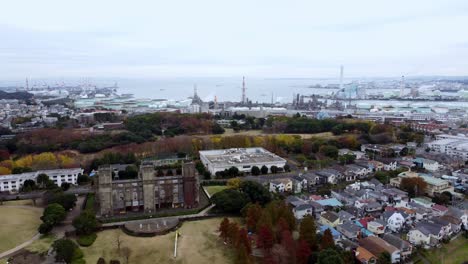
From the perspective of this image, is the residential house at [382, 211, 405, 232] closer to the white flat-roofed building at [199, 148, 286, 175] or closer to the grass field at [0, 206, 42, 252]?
the white flat-roofed building at [199, 148, 286, 175]

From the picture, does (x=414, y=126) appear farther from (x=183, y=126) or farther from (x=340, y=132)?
(x=183, y=126)

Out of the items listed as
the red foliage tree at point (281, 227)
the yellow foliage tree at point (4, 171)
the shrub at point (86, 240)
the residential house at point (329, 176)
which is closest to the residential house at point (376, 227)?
the red foliage tree at point (281, 227)

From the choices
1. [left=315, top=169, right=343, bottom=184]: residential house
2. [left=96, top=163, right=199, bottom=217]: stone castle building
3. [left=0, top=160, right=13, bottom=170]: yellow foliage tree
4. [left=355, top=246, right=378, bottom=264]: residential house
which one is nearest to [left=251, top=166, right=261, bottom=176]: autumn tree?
[left=315, top=169, right=343, bottom=184]: residential house

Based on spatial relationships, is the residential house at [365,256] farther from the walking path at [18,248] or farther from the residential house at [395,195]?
the walking path at [18,248]

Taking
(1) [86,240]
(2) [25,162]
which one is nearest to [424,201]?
(1) [86,240]

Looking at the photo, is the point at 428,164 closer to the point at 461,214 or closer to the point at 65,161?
the point at 461,214

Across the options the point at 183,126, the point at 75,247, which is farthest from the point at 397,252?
the point at 183,126
